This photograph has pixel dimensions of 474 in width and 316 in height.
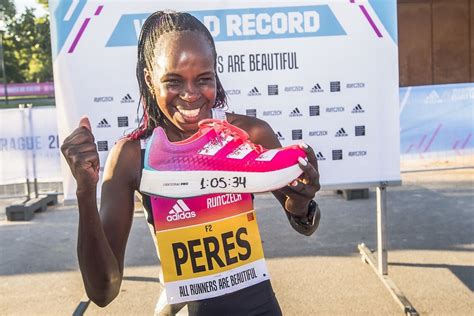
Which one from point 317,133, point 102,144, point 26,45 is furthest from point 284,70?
point 26,45

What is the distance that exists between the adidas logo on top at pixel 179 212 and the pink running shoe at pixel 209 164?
0.16ft

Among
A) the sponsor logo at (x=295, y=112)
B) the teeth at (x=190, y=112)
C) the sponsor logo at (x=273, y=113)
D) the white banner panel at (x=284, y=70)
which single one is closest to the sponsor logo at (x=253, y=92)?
the white banner panel at (x=284, y=70)

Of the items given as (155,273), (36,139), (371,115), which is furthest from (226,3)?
(36,139)

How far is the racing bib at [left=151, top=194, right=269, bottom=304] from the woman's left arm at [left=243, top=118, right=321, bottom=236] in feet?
0.45

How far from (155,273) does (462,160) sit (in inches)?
202

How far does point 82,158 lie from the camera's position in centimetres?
143

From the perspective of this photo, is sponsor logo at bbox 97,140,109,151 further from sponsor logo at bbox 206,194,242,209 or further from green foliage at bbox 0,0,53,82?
green foliage at bbox 0,0,53,82

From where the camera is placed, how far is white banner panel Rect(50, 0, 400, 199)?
13.7 feet

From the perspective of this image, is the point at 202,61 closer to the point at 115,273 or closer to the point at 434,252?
the point at 115,273

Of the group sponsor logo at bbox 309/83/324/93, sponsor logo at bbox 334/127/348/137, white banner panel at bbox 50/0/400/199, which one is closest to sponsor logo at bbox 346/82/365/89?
white banner panel at bbox 50/0/400/199

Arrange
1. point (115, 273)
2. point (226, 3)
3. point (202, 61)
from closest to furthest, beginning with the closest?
point (115, 273) → point (202, 61) → point (226, 3)

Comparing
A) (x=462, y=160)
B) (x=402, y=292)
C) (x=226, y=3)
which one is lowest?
(x=402, y=292)

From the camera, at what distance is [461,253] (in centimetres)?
542

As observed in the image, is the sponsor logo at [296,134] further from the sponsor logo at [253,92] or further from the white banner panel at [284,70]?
the sponsor logo at [253,92]
